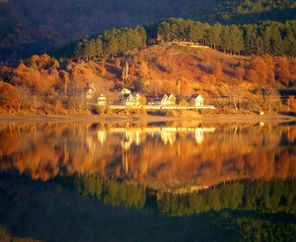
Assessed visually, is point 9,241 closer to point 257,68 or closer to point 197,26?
point 257,68

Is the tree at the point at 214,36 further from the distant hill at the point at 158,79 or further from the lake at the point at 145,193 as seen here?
the lake at the point at 145,193

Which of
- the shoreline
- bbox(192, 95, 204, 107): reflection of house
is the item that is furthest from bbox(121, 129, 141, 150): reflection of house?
bbox(192, 95, 204, 107): reflection of house

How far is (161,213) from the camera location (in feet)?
56.5

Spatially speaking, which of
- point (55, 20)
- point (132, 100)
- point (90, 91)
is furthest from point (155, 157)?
point (55, 20)

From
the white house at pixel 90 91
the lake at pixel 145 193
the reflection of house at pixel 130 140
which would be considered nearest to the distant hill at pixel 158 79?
the white house at pixel 90 91

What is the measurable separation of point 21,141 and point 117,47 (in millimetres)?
68308

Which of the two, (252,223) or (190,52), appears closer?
(252,223)

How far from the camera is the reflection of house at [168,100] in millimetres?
80250

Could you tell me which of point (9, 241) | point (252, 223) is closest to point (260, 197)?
point (252, 223)

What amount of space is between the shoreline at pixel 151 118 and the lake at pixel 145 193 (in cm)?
3080

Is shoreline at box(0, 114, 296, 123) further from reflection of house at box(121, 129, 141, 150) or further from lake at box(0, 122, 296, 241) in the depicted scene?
lake at box(0, 122, 296, 241)

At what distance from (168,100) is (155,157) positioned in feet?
167

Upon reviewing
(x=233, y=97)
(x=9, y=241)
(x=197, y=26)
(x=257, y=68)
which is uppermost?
(x=197, y=26)

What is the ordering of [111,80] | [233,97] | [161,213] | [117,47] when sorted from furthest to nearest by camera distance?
[117,47] → [111,80] → [233,97] → [161,213]
